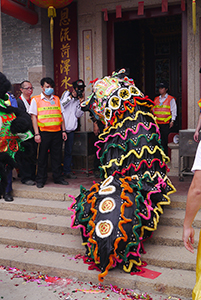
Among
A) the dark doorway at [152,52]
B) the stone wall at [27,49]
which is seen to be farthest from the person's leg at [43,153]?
the dark doorway at [152,52]

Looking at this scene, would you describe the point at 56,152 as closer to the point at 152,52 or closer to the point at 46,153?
the point at 46,153

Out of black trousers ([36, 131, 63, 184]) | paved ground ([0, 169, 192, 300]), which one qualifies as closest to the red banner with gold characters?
black trousers ([36, 131, 63, 184])

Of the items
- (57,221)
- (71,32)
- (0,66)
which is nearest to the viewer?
(57,221)

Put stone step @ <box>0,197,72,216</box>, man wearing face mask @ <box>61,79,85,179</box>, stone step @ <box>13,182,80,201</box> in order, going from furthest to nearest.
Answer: man wearing face mask @ <box>61,79,85,179</box>
stone step @ <box>13,182,80,201</box>
stone step @ <box>0,197,72,216</box>

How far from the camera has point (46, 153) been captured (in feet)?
17.3

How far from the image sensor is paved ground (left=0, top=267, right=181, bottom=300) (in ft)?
9.32

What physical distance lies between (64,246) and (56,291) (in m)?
0.65

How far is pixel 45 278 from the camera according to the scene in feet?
10.6

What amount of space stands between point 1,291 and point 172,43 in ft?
28.1

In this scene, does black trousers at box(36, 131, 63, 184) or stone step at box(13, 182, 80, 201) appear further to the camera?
black trousers at box(36, 131, 63, 184)

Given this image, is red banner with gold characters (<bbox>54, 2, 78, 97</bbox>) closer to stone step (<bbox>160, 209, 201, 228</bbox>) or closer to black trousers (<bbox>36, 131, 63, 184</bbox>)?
black trousers (<bbox>36, 131, 63, 184</bbox>)

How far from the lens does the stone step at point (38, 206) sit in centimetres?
433

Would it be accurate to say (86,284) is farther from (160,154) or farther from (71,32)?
(71,32)

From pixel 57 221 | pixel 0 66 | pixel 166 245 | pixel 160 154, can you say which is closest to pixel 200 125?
pixel 160 154
